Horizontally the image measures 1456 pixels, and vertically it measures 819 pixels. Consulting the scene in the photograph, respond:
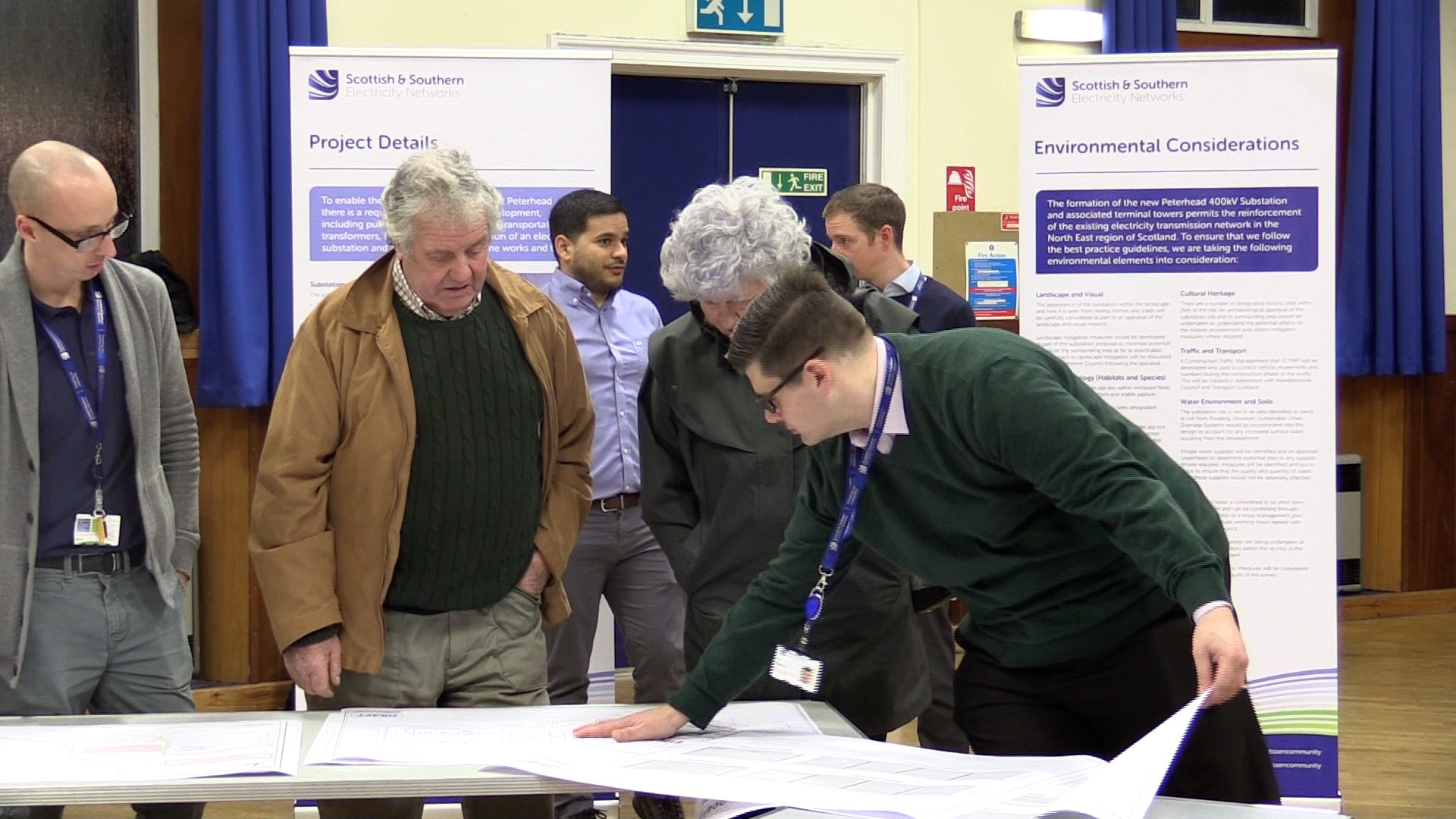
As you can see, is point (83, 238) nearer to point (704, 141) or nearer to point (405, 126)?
point (405, 126)

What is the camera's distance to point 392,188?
2.34 m

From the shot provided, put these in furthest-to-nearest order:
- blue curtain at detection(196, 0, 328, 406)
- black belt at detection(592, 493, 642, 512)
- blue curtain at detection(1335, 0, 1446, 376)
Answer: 1. blue curtain at detection(1335, 0, 1446, 376)
2. blue curtain at detection(196, 0, 328, 406)
3. black belt at detection(592, 493, 642, 512)

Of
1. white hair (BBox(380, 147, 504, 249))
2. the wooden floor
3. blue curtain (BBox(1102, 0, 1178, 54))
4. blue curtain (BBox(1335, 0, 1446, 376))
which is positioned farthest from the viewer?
blue curtain (BBox(1335, 0, 1446, 376))

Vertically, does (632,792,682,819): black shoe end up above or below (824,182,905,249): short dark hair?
below

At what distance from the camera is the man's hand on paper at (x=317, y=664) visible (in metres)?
2.31

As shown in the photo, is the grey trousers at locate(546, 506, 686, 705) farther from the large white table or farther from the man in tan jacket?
the large white table

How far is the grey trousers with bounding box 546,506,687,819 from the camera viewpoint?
12.4 ft

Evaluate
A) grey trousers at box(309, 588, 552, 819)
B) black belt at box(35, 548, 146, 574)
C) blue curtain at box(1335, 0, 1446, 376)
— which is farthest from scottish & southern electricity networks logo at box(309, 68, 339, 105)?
blue curtain at box(1335, 0, 1446, 376)

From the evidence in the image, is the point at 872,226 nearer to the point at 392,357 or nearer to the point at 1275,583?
the point at 1275,583

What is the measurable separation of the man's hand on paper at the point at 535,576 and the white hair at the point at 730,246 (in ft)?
1.70

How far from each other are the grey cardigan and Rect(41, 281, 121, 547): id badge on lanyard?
4 centimetres

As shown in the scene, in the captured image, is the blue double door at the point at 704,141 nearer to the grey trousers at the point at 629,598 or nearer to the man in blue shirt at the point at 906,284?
the man in blue shirt at the point at 906,284

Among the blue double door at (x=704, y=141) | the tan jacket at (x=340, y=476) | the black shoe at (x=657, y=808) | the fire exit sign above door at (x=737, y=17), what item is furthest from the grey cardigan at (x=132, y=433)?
the fire exit sign above door at (x=737, y=17)

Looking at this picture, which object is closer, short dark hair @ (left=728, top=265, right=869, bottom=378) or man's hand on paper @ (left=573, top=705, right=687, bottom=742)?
short dark hair @ (left=728, top=265, right=869, bottom=378)
